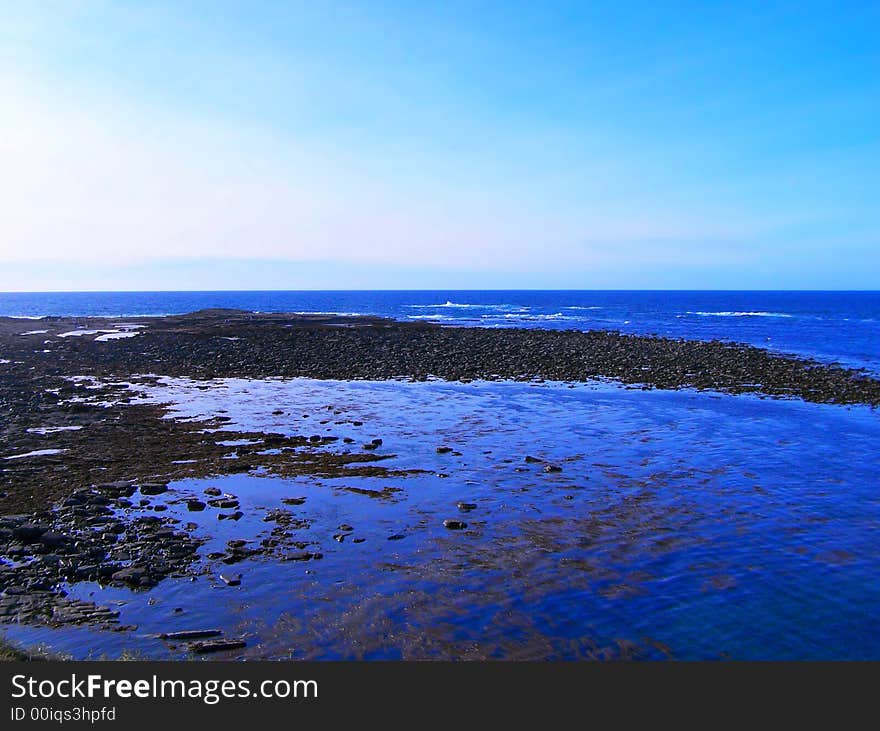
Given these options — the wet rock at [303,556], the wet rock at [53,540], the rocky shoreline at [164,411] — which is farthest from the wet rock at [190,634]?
the wet rock at [53,540]

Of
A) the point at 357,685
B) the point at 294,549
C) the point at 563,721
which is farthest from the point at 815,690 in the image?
the point at 294,549

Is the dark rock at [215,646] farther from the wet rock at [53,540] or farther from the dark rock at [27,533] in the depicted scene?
the dark rock at [27,533]

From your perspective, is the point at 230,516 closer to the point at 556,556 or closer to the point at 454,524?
the point at 454,524

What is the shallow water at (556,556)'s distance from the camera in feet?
31.5

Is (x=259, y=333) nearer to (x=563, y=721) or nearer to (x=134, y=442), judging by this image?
(x=134, y=442)

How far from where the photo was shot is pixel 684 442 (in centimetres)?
2286

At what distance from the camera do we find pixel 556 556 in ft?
41.9

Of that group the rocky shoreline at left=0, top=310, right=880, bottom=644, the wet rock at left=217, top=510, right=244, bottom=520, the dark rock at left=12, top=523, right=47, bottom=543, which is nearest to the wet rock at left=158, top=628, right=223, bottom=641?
the rocky shoreline at left=0, top=310, right=880, bottom=644

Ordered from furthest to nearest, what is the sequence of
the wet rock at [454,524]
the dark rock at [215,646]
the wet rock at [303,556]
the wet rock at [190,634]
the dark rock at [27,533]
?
the wet rock at [454,524] < the dark rock at [27,533] < the wet rock at [303,556] < the wet rock at [190,634] < the dark rock at [215,646]

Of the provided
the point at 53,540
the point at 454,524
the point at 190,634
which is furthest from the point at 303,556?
the point at 53,540

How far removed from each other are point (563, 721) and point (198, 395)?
27.2 m

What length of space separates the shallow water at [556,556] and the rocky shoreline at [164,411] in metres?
0.60

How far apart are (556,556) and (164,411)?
19053mm

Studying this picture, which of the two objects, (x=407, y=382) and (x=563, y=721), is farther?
(x=407, y=382)
